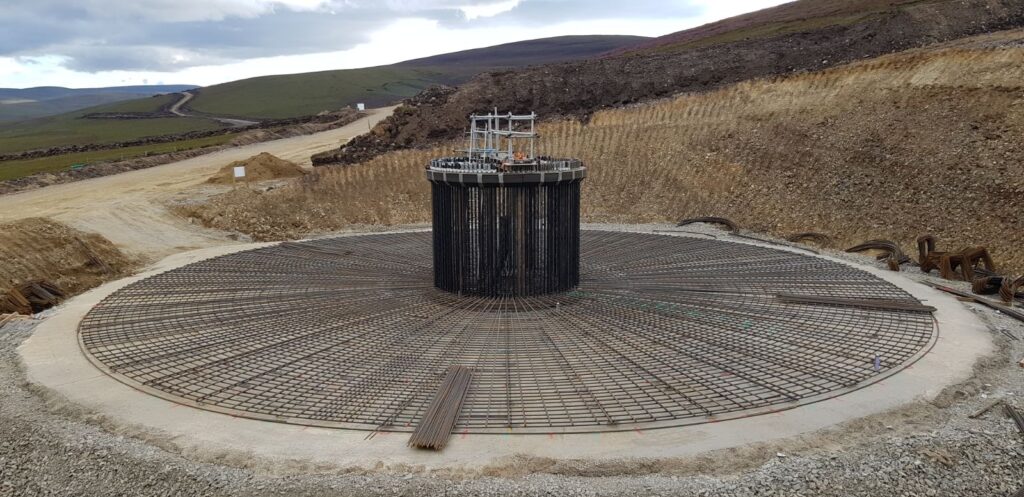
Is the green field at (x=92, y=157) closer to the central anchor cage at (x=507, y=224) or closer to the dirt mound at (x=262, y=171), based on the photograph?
the dirt mound at (x=262, y=171)

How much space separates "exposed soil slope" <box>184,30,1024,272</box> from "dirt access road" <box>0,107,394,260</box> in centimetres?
127

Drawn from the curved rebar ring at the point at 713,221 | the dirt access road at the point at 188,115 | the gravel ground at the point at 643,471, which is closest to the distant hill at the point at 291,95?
the dirt access road at the point at 188,115

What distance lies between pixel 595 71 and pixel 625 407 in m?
25.5

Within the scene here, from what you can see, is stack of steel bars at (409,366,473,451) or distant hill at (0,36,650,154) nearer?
stack of steel bars at (409,366,473,451)

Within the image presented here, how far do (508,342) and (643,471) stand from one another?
328 cm

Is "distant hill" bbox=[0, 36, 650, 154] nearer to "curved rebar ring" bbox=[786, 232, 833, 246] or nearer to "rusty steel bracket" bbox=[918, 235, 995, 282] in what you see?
"curved rebar ring" bbox=[786, 232, 833, 246]

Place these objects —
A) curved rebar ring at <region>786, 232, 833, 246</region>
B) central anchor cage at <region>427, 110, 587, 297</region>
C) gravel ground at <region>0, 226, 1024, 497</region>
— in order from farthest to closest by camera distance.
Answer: curved rebar ring at <region>786, 232, 833, 246</region>
central anchor cage at <region>427, 110, 587, 297</region>
gravel ground at <region>0, 226, 1024, 497</region>

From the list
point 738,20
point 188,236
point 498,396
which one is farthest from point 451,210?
point 738,20

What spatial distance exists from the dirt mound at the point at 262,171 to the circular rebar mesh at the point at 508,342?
995cm

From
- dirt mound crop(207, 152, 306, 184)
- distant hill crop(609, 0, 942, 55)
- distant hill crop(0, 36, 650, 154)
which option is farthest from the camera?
distant hill crop(0, 36, 650, 154)

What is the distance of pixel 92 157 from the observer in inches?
1229

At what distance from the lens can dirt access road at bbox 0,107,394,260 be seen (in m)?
15.7

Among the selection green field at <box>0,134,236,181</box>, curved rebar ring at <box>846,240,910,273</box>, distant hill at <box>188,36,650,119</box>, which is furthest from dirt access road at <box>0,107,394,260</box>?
distant hill at <box>188,36,650,119</box>

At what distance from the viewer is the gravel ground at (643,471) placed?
5270 millimetres
